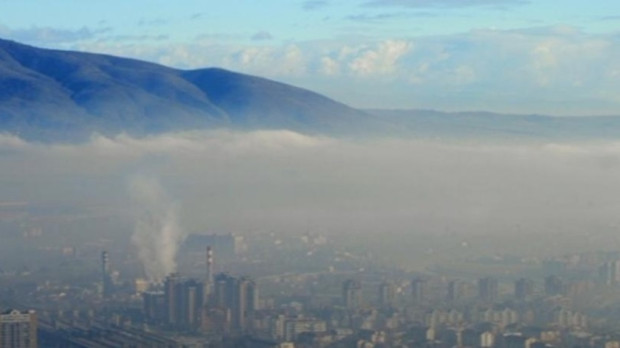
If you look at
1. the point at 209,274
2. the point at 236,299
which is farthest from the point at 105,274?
the point at 236,299

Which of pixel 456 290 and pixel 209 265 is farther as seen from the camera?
pixel 209 265

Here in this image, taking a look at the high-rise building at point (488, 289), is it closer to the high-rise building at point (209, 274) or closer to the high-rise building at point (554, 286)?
the high-rise building at point (554, 286)

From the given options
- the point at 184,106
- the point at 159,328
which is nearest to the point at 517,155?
the point at 184,106

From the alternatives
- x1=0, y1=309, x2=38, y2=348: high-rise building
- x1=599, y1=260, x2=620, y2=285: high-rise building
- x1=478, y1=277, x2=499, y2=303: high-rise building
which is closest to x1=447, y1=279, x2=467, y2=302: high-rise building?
x1=478, y1=277, x2=499, y2=303: high-rise building

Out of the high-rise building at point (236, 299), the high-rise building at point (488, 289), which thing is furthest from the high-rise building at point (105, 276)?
the high-rise building at point (488, 289)

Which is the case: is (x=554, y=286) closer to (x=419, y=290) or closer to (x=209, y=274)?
(x=419, y=290)

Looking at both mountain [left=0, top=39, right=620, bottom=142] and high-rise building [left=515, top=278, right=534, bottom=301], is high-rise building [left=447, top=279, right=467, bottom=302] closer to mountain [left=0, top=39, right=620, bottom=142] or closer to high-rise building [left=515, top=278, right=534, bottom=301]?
high-rise building [left=515, top=278, right=534, bottom=301]

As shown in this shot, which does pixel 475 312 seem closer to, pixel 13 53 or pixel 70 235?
pixel 70 235
